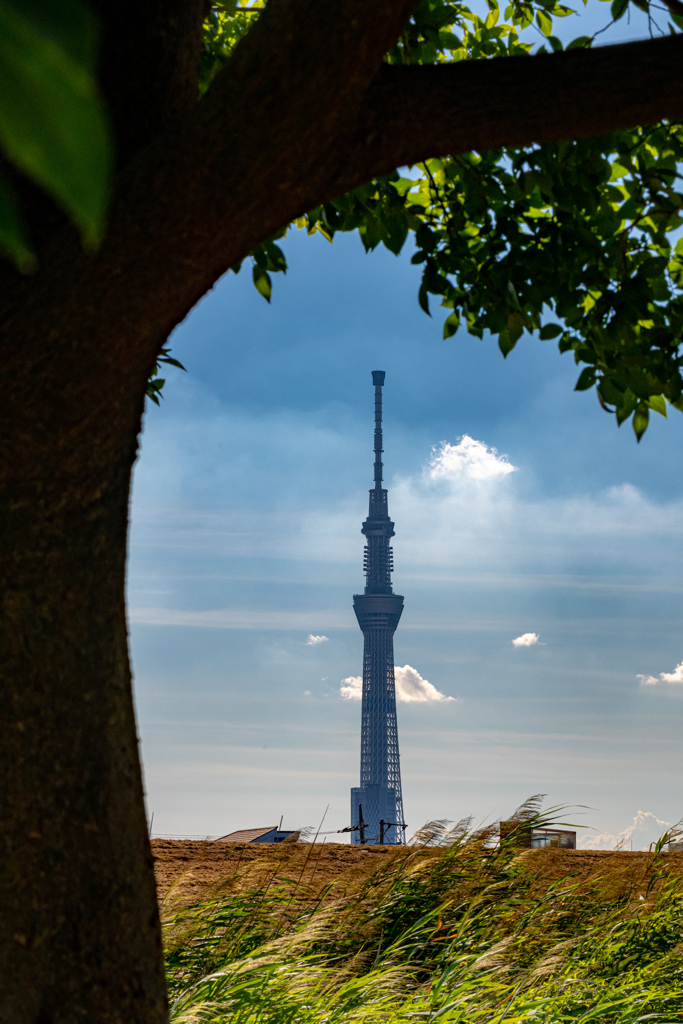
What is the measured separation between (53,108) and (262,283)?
4.12 m

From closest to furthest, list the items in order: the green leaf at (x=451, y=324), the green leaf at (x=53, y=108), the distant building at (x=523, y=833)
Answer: the green leaf at (x=53, y=108), the green leaf at (x=451, y=324), the distant building at (x=523, y=833)

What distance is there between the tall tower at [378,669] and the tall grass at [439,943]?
10550 centimetres

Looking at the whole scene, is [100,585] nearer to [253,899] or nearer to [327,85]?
[327,85]

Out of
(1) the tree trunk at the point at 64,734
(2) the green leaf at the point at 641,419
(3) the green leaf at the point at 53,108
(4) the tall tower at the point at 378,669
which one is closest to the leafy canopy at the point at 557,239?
(2) the green leaf at the point at 641,419

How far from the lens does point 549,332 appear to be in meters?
4.61

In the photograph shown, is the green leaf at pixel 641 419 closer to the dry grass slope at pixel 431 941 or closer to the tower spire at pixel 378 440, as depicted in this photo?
the dry grass slope at pixel 431 941

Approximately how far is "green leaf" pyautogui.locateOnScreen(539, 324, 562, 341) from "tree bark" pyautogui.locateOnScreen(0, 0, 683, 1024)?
210cm

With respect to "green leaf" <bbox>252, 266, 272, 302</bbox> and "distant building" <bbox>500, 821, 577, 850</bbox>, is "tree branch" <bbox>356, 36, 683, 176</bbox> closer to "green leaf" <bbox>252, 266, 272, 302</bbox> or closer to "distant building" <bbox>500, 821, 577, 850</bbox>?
"green leaf" <bbox>252, 266, 272, 302</bbox>

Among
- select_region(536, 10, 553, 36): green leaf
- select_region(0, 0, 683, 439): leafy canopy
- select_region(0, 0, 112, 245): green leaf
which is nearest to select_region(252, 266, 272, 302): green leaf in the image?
select_region(0, 0, 683, 439): leafy canopy

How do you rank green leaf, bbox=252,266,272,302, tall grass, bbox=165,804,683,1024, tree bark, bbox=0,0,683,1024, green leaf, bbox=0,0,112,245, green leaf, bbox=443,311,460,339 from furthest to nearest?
green leaf, bbox=443,311,460,339 < tall grass, bbox=165,804,683,1024 < green leaf, bbox=252,266,272,302 < tree bark, bbox=0,0,683,1024 < green leaf, bbox=0,0,112,245

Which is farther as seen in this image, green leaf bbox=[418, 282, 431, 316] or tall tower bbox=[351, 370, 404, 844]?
tall tower bbox=[351, 370, 404, 844]

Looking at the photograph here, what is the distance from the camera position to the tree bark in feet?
7.53

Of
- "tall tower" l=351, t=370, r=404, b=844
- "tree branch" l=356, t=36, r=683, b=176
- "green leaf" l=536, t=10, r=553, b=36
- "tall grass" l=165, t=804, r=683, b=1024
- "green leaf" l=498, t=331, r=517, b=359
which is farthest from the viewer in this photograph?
"tall tower" l=351, t=370, r=404, b=844

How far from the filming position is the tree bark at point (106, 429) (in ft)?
7.53
